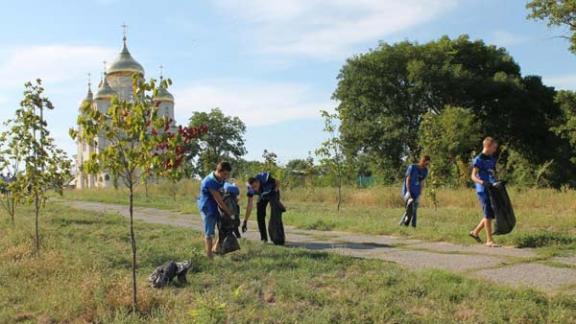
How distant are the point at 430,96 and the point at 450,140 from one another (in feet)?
34.9

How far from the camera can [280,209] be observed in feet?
35.8

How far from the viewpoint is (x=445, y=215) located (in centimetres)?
1620

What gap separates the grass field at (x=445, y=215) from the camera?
10500 mm

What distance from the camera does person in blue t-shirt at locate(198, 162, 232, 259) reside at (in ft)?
30.0

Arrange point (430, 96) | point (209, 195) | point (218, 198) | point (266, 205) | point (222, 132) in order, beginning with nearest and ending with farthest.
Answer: point (218, 198) → point (209, 195) → point (266, 205) → point (430, 96) → point (222, 132)

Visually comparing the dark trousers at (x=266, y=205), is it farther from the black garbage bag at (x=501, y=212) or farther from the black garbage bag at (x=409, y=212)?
the black garbage bag at (x=501, y=212)

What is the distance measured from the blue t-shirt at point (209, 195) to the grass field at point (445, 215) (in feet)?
13.8

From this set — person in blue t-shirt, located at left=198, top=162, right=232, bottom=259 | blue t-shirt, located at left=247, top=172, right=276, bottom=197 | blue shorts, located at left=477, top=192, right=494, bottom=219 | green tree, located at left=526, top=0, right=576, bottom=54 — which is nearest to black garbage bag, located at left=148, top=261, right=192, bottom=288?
person in blue t-shirt, located at left=198, top=162, right=232, bottom=259

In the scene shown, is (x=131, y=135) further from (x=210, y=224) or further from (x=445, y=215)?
(x=445, y=215)

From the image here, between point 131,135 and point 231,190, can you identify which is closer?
point 131,135

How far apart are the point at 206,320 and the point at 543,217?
37.2 feet

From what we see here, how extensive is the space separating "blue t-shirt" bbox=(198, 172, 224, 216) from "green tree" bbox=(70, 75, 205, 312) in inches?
95.2

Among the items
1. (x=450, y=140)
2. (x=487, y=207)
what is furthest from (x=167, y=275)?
(x=450, y=140)

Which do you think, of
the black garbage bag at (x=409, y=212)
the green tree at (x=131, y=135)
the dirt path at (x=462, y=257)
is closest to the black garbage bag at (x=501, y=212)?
the dirt path at (x=462, y=257)
